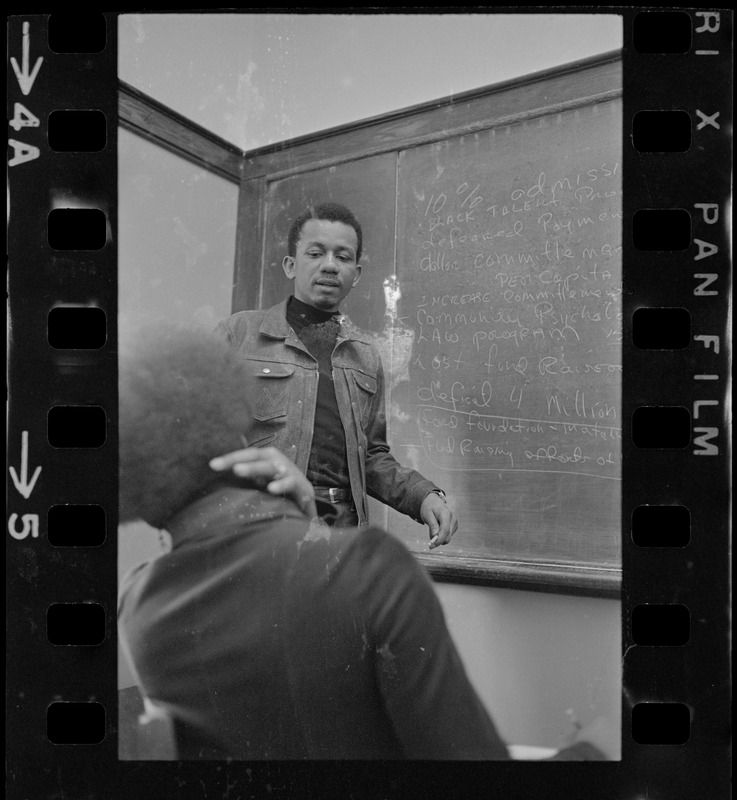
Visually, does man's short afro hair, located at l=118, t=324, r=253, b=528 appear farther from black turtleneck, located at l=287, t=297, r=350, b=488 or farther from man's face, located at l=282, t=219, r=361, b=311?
man's face, located at l=282, t=219, r=361, b=311

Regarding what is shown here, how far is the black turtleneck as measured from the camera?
1980 mm

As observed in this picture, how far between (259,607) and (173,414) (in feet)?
1.97

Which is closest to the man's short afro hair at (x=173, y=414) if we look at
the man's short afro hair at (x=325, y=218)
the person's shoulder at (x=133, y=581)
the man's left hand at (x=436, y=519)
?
the person's shoulder at (x=133, y=581)

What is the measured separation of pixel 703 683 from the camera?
198 centimetres

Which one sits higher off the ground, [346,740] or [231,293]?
[231,293]

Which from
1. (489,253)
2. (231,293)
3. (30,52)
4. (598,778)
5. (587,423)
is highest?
(30,52)

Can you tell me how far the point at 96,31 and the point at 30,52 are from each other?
7.7 inches

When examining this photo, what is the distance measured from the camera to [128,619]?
199cm

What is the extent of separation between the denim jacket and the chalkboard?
0.13ft

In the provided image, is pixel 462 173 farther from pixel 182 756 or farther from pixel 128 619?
pixel 182 756

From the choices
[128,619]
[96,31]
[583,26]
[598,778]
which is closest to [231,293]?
[96,31]

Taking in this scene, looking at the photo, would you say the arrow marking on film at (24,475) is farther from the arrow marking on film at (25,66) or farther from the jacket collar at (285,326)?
the arrow marking on film at (25,66)

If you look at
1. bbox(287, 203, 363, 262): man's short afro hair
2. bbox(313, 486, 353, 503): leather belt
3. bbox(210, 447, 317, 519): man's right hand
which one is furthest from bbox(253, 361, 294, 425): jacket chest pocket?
bbox(287, 203, 363, 262): man's short afro hair

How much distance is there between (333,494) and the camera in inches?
77.8
